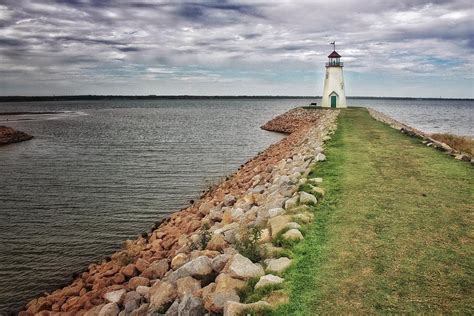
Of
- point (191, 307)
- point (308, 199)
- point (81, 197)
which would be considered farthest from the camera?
point (81, 197)

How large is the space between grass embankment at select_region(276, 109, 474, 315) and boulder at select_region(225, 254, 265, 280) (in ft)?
1.47

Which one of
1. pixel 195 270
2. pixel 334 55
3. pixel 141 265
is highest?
pixel 334 55

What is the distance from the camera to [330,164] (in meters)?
12.3

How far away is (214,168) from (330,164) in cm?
1153

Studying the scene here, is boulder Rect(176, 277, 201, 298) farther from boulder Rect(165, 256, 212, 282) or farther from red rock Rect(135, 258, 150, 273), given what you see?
red rock Rect(135, 258, 150, 273)

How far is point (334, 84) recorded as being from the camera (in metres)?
53.1

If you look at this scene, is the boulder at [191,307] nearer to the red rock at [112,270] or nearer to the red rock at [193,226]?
the red rock at [112,270]

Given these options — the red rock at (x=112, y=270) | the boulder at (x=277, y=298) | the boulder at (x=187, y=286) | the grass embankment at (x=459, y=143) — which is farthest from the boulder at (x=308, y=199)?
the grass embankment at (x=459, y=143)

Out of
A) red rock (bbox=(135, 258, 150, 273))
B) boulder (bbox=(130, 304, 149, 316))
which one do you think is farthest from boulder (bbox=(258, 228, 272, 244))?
red rock (bbox=(135, 258, 150, 273))

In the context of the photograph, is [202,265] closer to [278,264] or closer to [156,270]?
[278,264]

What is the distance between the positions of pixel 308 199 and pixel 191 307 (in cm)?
392

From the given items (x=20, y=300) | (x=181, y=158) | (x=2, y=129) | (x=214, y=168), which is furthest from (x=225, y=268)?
(x=2, y=129)

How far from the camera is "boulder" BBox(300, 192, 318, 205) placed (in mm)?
8203

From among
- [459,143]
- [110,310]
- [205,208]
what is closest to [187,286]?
[110,310]
